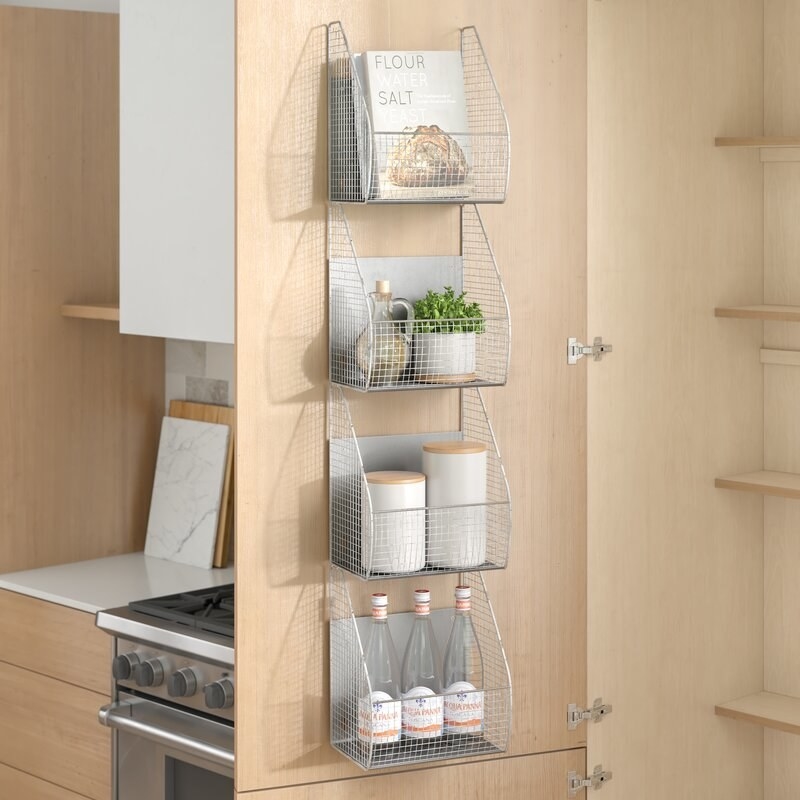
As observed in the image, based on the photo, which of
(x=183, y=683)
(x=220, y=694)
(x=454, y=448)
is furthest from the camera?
(x=183, y=683)

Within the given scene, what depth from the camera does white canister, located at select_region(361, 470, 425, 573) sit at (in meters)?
2.24

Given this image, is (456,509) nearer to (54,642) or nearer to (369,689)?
(369,689)

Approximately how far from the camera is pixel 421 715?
2.28 metres

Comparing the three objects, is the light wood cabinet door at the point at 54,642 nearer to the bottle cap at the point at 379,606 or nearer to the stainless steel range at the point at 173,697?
the stainless steel range at the point at 173,697

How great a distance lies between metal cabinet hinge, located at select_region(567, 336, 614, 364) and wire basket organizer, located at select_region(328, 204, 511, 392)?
17cm

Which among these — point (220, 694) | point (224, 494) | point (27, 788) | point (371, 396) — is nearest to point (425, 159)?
point (371, 396)

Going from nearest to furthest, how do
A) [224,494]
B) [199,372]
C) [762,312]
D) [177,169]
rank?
[762,312]
[177,169]
[224,494]
[199,372]

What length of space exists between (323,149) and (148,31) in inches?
30.6

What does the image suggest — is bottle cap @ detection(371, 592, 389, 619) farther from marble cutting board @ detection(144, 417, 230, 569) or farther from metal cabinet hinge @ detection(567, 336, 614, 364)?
marble cutting board @ detection(144, 417, 230, 569)

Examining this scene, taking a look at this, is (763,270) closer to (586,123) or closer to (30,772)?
(586,123)

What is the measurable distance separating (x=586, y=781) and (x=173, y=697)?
833mm

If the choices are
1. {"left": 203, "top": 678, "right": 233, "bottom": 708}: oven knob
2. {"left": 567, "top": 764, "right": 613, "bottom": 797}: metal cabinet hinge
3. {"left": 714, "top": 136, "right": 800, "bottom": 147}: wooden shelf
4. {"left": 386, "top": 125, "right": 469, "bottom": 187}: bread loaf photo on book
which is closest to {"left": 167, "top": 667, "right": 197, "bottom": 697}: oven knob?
{"left": 203, "top": 678, "right": 233, "bottom": 708}: oven knob

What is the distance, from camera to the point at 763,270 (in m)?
2.93

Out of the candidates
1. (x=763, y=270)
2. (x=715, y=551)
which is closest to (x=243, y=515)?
(x=715, y=551)
